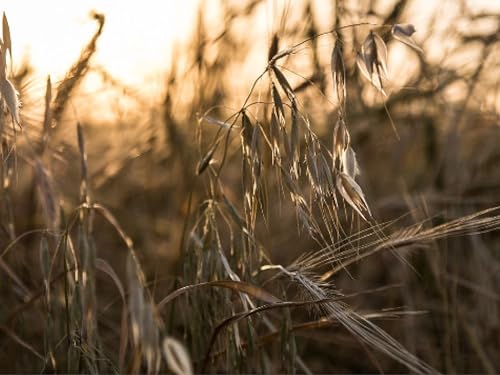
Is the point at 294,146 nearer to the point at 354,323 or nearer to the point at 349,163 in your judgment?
the point at 349,163

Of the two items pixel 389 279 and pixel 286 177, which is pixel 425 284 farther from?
pixel 286 177

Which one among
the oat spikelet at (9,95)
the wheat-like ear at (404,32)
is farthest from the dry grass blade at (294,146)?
the oat spikelet at (9,95)

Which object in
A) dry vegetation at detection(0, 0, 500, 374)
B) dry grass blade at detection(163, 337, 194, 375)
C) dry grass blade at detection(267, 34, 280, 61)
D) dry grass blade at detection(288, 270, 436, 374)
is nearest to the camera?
dry grass blade at detection(163, 337, 194, 375)

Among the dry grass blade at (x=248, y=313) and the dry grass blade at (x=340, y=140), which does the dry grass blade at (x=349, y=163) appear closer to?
the dry grass blade at (x=340, y=140)

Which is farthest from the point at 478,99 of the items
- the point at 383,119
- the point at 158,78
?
the point at 158,78

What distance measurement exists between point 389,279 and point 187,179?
48 centimetres

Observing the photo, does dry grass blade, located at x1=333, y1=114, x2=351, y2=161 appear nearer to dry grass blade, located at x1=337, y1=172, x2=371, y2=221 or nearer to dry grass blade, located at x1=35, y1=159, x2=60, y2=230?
dry grass blade, located at x1=337, y1=172, x2=371, y2=221

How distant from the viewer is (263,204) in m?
0.75

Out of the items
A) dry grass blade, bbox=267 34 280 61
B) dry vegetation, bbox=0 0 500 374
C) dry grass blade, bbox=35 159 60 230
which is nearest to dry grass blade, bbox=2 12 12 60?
dry vegetation, bbox=0 0 500 374

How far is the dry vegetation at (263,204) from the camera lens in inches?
27.4

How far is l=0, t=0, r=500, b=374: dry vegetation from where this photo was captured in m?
0.70

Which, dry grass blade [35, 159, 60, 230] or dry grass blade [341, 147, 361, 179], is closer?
dry grass blade [341, 147, 361, 179]

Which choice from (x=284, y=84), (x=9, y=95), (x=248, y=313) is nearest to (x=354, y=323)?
(x=248, y=313)

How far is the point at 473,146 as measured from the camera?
1.90 metres
